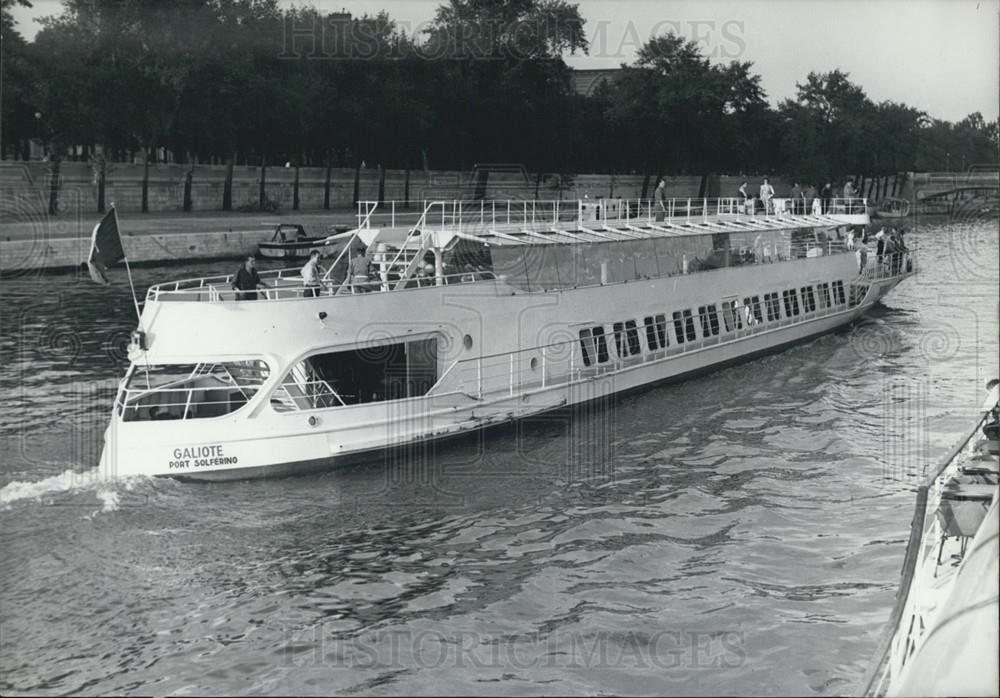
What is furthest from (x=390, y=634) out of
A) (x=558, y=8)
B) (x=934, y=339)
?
(x=558, y=8)

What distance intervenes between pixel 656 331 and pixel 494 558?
14.0 metres

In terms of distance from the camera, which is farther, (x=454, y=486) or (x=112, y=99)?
(x=112, y=99)

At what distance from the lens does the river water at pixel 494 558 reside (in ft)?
47.3

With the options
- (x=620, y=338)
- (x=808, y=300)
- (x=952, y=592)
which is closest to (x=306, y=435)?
(x=620, y=338)

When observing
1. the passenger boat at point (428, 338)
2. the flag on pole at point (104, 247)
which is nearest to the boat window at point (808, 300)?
the passenger boat at point (428, 338)

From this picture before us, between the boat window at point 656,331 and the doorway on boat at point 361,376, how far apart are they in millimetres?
8526

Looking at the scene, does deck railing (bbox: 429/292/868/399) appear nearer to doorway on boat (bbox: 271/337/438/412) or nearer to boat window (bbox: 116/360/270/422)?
doorway on boat (bbox: 271/337/438/412)

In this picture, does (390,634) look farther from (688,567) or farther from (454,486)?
(454,486)

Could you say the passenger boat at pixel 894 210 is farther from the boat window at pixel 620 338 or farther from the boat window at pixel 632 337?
the boat window at pixel 620 338

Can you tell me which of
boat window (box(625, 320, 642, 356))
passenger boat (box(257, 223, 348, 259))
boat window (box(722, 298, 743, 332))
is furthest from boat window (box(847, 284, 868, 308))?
passenger boat (box(257, 223, 348, 259))

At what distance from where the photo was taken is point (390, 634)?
15.2 meters

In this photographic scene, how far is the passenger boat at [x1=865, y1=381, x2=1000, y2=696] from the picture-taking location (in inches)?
292

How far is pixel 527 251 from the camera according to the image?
89.5 feet

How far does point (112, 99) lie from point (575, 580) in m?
50.3
